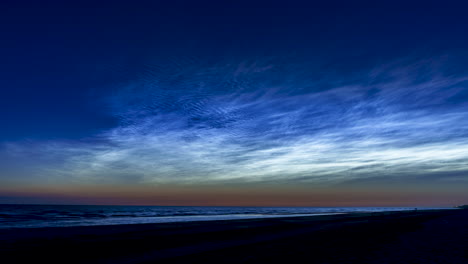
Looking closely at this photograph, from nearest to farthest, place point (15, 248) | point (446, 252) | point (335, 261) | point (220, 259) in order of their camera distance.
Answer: point (335, 261)
point (220, 259)
point (446, 252)
point (15, 248)

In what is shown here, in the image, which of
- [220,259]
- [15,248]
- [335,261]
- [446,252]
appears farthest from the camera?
[15,248]

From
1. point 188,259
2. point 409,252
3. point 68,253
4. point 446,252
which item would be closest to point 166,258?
point 188,259

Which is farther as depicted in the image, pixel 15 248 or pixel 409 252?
pixel 15 248

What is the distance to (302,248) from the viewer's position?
18.4 meters

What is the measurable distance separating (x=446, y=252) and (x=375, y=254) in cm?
403

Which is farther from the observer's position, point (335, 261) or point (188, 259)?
point (188, 259)

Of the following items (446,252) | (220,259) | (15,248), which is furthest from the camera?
(15,248)

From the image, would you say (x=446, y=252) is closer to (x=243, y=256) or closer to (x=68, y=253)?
(x=243, y=256)

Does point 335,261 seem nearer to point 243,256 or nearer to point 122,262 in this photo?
point 243,256

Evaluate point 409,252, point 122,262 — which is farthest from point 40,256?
point 409,252

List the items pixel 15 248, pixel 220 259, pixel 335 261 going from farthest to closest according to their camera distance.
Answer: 1. pixel 15 248
2. pixel 220 259
3. pixel 335 261

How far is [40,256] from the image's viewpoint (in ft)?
51.0

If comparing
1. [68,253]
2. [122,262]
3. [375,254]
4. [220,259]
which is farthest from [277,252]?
[68,253]

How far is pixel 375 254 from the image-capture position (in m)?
15.6
